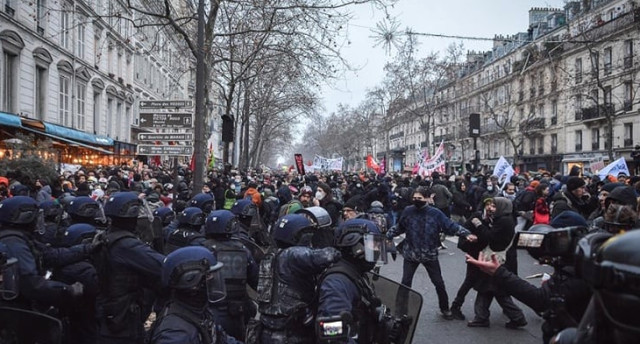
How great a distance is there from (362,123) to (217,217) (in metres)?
61.6

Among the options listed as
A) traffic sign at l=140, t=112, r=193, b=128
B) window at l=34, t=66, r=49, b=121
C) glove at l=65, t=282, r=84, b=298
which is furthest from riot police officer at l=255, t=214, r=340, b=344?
window at l=34, t=66, r=49, b=121

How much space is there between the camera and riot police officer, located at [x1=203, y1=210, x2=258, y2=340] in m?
3.91

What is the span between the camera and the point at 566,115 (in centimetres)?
3969

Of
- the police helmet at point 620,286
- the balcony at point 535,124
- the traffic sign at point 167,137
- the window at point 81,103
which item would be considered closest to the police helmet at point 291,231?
the police helmet at point 620,286

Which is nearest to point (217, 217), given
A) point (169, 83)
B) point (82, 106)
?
point (82, 106)

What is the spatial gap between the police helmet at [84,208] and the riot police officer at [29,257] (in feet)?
2.35

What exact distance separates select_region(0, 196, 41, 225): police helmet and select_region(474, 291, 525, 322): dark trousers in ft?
15.9

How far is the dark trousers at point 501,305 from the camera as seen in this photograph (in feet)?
19.9

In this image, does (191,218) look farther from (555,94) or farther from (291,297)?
(555,94)

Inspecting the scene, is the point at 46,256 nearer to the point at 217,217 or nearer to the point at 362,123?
the point at 217,217

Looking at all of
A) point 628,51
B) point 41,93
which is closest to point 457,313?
point 41,93

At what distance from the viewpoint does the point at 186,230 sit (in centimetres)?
518

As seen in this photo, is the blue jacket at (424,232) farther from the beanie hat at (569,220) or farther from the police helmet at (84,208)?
the police helmet at (84,208)

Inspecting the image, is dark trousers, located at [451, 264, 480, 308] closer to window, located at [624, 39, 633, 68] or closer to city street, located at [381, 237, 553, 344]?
city street, located at [381, 237, 553, 344]
